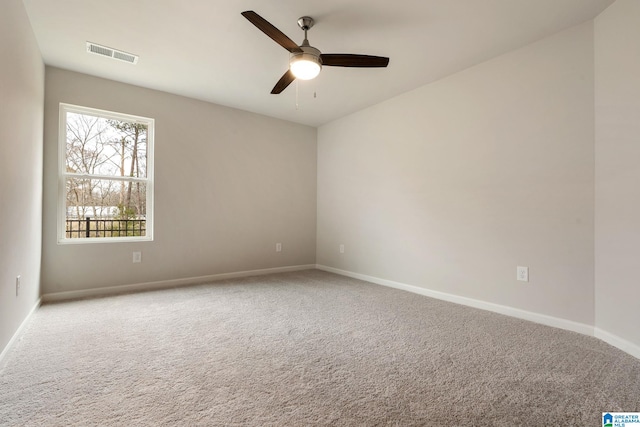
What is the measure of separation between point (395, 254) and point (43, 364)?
3357 millimetres

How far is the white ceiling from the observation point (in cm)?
228

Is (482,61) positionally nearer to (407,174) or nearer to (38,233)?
(407,174)

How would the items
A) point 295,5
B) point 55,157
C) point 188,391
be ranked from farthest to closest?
point 55,157, point 295,5, point 188,391

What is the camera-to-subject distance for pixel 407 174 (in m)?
3.79

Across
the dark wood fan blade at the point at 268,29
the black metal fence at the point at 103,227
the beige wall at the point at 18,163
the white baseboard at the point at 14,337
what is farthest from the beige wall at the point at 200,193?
the dark wood fan blade at the point at 268,29

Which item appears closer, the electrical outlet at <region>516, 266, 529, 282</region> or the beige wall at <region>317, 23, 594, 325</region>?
the beige wall at <region>317, 23, 594, 325</region>

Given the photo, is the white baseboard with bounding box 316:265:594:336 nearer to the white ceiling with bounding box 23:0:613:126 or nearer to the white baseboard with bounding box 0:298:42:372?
the white ceiling with bounding box 23:0:613:126

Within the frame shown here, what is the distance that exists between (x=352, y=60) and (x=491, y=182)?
69.1 inches

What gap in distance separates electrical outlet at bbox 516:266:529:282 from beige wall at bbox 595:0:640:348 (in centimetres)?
48

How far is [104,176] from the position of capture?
356 cm

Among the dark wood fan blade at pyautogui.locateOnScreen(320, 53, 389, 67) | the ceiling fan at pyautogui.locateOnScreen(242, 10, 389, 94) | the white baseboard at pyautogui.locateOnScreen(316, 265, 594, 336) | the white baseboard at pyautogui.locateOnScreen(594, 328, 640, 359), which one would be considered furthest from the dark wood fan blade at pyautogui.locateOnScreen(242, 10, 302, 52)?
the white baseboard at pyautogui.locateOnScreen(594, 328, 640, 359)

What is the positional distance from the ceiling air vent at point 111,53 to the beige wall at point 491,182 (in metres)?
2.81

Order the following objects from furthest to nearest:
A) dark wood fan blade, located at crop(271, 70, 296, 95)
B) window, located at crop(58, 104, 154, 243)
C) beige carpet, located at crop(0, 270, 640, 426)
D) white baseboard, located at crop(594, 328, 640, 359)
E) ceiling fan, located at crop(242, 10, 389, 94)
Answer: window, located at crop(58, 104, 154, 243)
dark wood fan blade, located at crop(271, 70, 296, 95)
ceiling fan, located at crop(242, 10, 389, 94)
white baseboard, located at crop(594, 328, 640, 359)
beige carpet, located at crop(0, 270, 640, 426)

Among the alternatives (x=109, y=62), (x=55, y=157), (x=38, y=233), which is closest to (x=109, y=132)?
(x=55, y=157)
